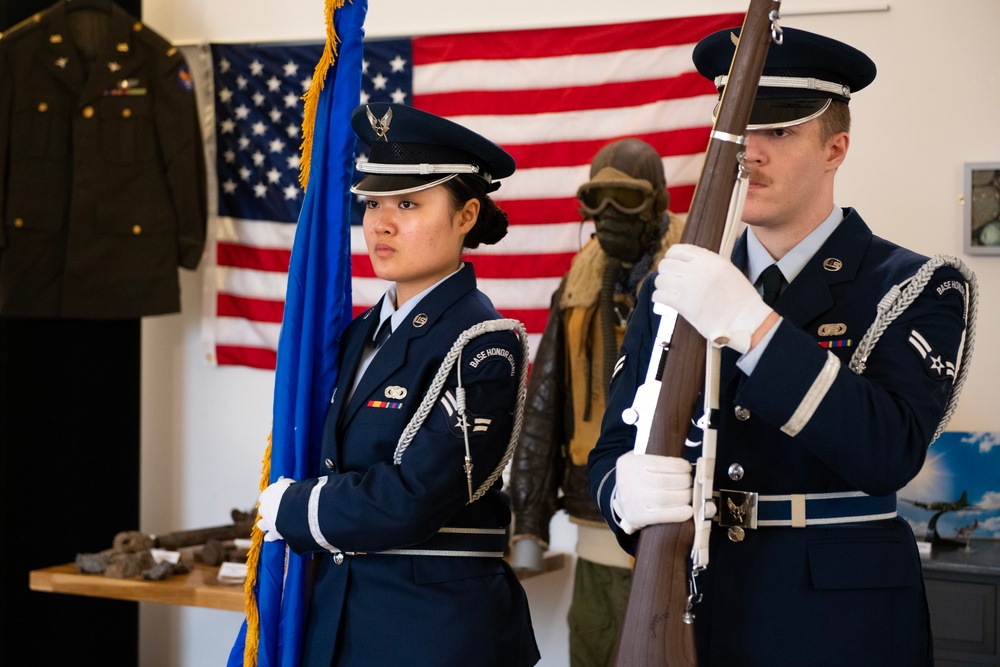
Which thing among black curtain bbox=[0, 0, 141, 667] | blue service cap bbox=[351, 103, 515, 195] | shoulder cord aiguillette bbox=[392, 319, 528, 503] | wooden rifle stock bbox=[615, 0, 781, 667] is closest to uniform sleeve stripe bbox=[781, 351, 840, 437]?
wooden rifle stock bbox=[615, 0, 781, 667]

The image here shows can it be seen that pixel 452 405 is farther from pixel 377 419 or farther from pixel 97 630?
pixel 97 630

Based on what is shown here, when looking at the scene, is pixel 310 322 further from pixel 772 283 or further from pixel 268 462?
pixel 772 283

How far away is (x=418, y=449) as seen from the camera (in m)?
1.80

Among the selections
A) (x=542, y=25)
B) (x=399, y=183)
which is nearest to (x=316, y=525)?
(x=399, y=183)

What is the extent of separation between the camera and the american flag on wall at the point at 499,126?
12.3ft

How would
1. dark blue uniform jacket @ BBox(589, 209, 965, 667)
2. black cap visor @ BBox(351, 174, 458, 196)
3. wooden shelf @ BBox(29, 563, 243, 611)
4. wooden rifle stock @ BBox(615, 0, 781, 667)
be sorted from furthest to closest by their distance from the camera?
wooden shelf @ BBox(29, 563, 243, 611), black cap visor @ BBox(351, 174, 458, 196), dark blue uniform jacket @ BBox(589, 209, 965, 667), wooden rifle stock @ BBox(615, 0, 781, 667)

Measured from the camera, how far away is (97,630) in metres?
4.30

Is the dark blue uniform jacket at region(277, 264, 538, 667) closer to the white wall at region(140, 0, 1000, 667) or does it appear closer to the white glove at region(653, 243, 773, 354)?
the white glove at region(653, 243, 773, 354)

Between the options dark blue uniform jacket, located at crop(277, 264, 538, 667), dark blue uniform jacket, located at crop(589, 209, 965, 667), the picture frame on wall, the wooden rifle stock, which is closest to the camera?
the wooden rifle stock

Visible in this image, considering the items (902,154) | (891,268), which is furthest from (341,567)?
(902,154)

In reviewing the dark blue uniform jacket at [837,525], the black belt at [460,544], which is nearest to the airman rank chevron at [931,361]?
the dark blue uniform jacket at [837,525]

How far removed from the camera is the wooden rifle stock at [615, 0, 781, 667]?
1.25 m

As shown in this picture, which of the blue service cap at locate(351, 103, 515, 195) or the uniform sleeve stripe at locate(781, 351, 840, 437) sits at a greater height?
the blue service cap at locate(351, 103, 515, 195)

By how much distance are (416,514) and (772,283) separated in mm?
664
